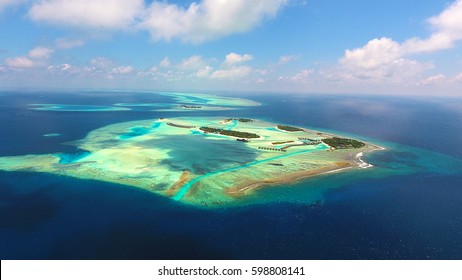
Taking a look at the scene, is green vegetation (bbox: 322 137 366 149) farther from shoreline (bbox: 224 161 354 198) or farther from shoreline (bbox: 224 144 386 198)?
shoreline (bbox: 224 161 354 198)

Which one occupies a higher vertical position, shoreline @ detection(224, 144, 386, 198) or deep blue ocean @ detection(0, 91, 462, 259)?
shoreline @ detection(224, 144, 386, 198)

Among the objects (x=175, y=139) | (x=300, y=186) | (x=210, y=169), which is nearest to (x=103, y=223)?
(x=210, y=169)

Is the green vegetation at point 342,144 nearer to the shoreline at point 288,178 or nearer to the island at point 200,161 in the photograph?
the island at point 200,161

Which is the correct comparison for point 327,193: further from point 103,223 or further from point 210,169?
point 103,223

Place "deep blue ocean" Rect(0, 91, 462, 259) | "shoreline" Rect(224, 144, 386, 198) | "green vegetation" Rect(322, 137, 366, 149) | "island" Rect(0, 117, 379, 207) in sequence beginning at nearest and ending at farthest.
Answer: "deep blue ocean" Rect(0, 91, 462, 259)
"shoreline" Rect(224, 144, 386, 198)
"island" Rect(0, 117, 379, 207)
"green vegetation" Rect(322, 137, 366, 149)

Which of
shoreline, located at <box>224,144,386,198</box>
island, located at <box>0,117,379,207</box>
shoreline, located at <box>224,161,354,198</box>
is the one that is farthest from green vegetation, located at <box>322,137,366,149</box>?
shoreline, located at <box>224,161,354,198</box>

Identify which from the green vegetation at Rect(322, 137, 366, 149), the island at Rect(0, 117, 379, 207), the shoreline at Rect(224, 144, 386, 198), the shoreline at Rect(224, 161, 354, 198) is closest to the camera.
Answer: the shoreline at Rect(224, 161, 354, 198)

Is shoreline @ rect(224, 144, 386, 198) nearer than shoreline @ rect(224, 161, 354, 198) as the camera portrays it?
No

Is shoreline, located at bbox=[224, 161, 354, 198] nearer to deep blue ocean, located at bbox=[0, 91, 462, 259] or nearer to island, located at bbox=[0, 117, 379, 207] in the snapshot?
island, located at bbox=[0, 117, 379, 207]

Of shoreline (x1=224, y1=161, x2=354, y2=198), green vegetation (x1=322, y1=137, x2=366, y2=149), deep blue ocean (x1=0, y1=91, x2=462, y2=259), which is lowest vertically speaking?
deep blue ocean (x1=0, y1=91, x2=462, y2=259)

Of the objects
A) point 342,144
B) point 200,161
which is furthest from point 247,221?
point 342,144
